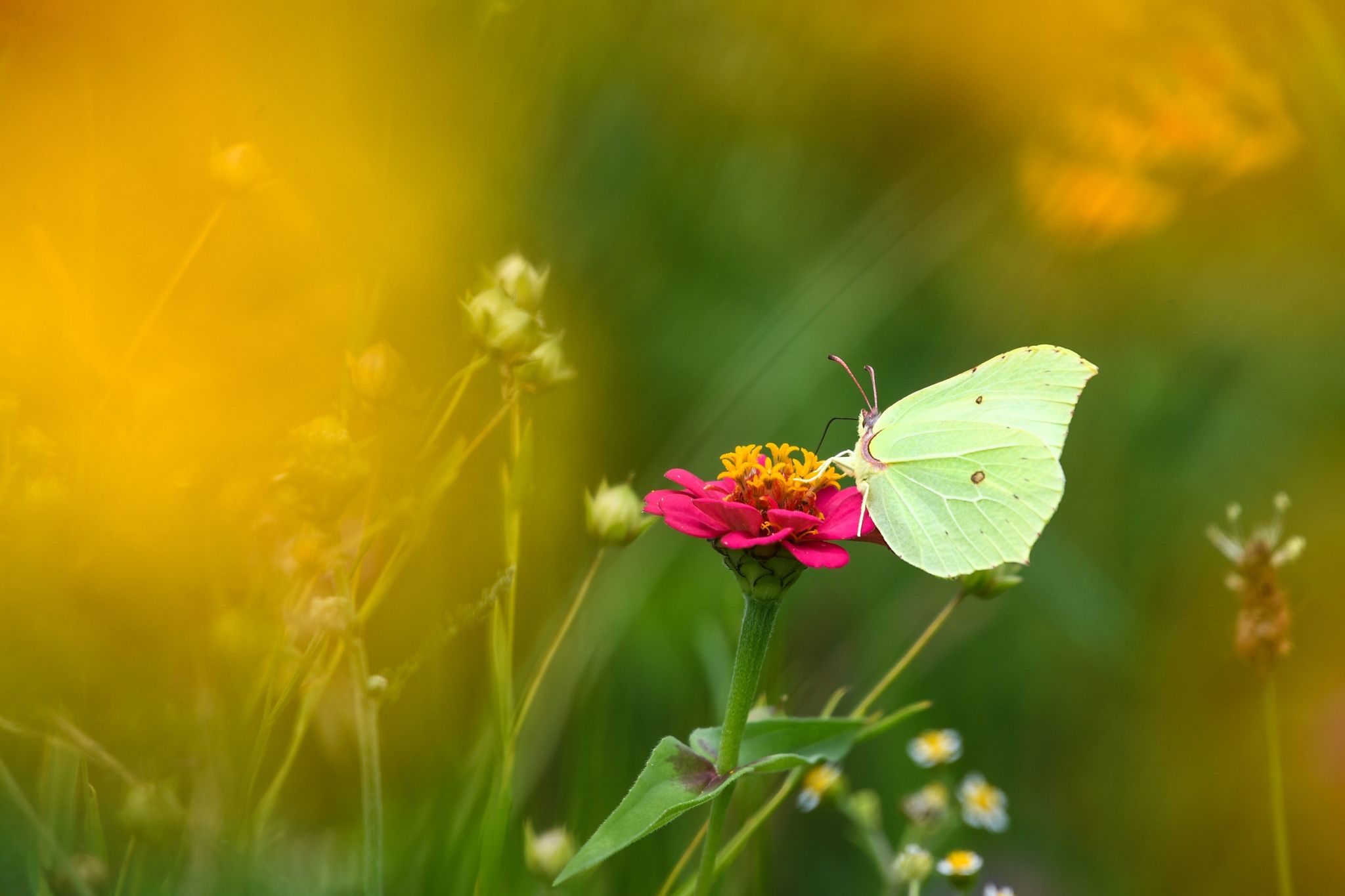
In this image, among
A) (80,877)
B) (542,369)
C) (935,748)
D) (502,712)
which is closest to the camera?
(80,877)

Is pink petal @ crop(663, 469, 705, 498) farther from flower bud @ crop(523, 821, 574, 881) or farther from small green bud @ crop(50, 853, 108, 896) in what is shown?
small green bud @ crop(50, 853, 108, 896)

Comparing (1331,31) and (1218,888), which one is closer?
(1331,31)

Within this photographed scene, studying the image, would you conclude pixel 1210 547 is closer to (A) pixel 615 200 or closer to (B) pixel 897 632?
(B) pixel 897 632

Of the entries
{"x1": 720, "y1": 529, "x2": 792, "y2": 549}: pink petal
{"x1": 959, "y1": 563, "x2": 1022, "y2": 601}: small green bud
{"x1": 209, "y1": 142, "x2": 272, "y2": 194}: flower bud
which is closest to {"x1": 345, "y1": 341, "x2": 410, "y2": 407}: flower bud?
{"x1": 209, "y1": 142, "x2": 272, "y2": 194}: flower bud

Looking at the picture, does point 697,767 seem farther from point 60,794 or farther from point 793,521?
point 60,794

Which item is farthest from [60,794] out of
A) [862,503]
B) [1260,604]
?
[1260,604]

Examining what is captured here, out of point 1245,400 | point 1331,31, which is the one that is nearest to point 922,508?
point 1331,31
